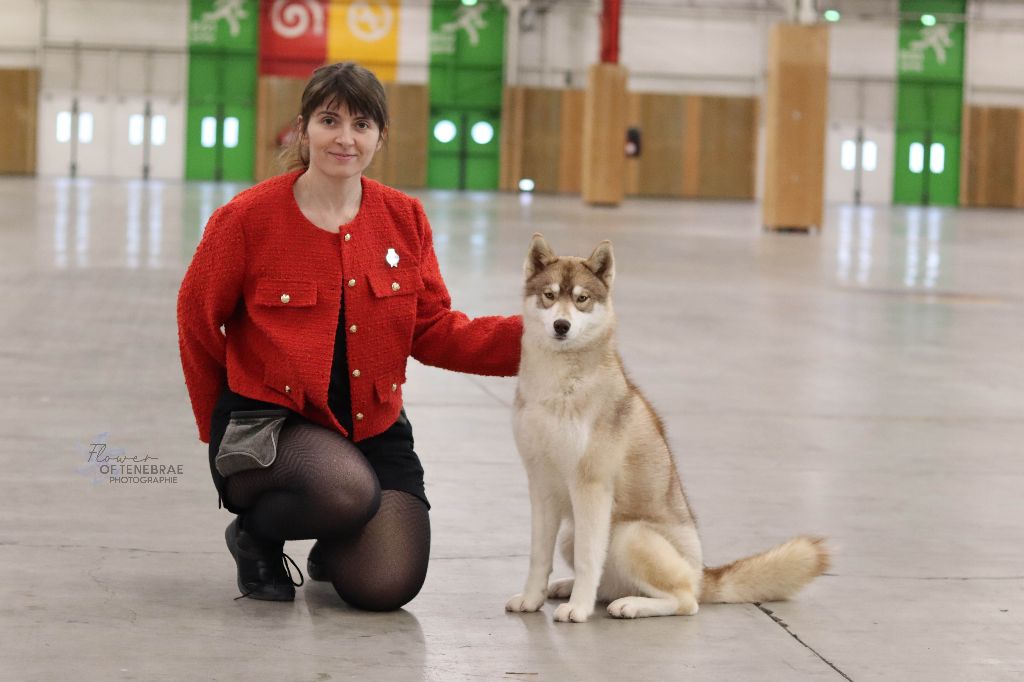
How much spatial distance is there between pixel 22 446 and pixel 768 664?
3725mm

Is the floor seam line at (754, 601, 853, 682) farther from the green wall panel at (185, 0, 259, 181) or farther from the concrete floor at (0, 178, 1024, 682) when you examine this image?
the green wall panel at (185, 0, 259, 181)

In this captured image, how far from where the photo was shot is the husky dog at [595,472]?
13.0ft

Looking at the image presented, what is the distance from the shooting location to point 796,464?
6.64m

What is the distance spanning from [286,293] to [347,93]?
23.2 inches

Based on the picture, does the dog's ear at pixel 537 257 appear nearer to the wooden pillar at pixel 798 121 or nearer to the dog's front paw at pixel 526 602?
the dog's front paw at pixel 526 602

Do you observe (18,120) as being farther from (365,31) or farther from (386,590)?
(386,590)

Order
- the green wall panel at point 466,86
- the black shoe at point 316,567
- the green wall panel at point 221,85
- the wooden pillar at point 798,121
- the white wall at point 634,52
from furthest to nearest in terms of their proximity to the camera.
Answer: the green wall panel at point 466,86 < the green wall panel at point 221,85 < the white wall at point 634,52 < the wooden pillar at point 798,121 < the black shoe at point 316,567

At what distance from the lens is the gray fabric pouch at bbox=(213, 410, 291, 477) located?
4.16 meters

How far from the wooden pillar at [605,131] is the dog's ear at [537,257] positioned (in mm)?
29486

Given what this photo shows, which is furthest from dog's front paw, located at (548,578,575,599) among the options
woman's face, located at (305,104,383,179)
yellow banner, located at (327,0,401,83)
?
yellow banner, located at (327,0,401,83)

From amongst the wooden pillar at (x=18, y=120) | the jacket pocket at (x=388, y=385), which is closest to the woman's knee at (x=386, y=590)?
the jacket pocket at (x=388, y=385)

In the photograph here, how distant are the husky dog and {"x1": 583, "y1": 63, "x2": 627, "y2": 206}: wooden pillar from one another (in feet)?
96.4

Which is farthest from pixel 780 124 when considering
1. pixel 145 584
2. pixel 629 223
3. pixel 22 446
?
pixel 145 584

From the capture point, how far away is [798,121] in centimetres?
2591
